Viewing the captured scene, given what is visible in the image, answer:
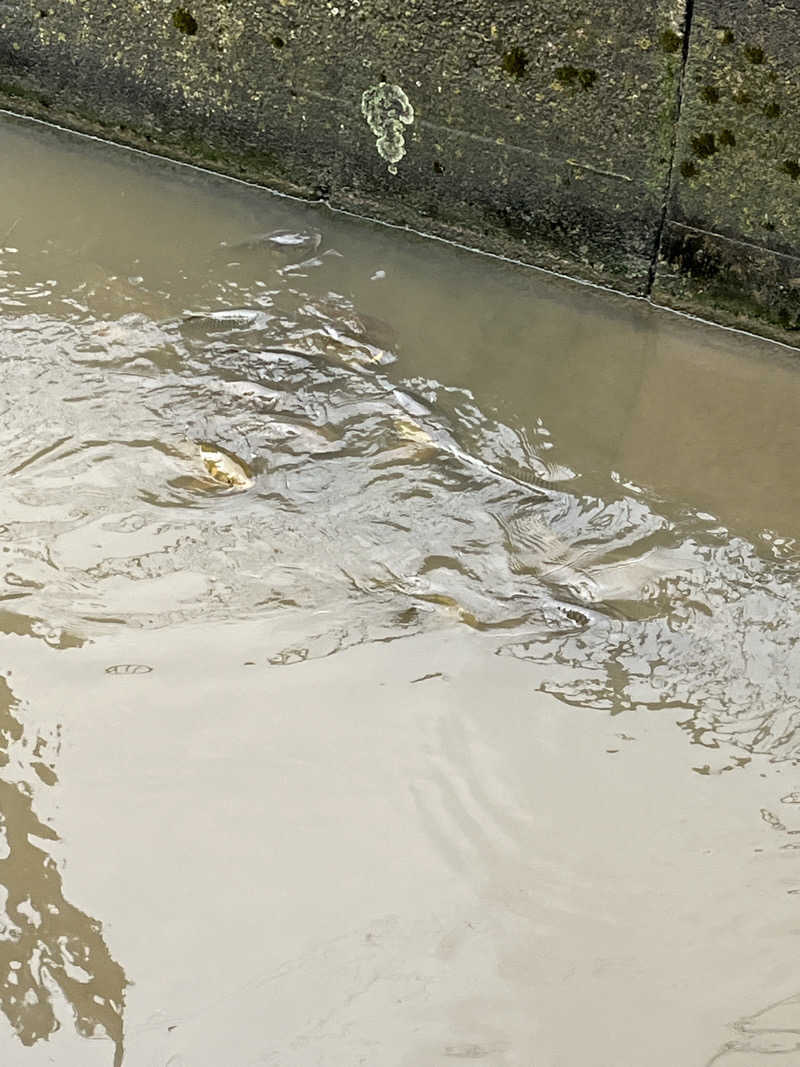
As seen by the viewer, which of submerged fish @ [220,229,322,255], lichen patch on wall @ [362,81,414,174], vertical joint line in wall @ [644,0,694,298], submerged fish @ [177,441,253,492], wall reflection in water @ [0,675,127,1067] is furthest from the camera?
submerged fish @ [220,229,322,255]

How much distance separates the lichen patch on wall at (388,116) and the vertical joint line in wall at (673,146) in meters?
0.91

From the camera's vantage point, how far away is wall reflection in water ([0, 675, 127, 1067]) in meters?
2.14

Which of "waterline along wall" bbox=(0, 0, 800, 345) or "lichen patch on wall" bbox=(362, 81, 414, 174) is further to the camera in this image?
"lichen patch on wall" bbox=(362, 81, 414, 174)

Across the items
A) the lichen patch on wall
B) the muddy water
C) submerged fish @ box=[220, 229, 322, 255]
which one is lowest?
the muddy water

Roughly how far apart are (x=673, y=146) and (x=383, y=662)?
6.47 ft

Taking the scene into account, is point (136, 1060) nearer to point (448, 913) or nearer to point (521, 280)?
point (448, 913)

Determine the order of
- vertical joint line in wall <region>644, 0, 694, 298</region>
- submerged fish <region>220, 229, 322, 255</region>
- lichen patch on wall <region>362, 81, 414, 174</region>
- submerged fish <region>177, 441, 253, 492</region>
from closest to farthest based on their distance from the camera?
submerged fish <region>177, 441, 253, 492</region> → vertical joint line in wall <region>644, 0, 694, 298</region> → lichen patch on wall <region>362, 81, 414, 174</region> → submerged fish <region>220, 229, 322, 255</region>

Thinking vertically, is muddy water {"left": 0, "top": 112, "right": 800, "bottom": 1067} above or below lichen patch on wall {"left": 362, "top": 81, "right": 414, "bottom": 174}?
below

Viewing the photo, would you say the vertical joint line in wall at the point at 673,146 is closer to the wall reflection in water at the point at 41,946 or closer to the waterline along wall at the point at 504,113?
the waterline along wall at the point at 504,113

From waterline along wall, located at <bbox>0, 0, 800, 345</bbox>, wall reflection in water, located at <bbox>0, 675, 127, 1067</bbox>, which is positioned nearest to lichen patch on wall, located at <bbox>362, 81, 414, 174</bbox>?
waterline along wall, located at <bbox>0, 0, 800, 345</bbox>

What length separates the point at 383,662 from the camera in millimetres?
2713

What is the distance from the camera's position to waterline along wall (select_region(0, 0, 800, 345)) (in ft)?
11.0

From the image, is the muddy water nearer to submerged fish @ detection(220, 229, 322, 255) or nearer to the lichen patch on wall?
submerged fish @ detection(220, 229, 322, 255)

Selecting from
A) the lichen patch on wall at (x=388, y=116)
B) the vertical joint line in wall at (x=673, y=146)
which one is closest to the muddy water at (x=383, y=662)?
the vertical joint line in wall at (x=673, y=146)
